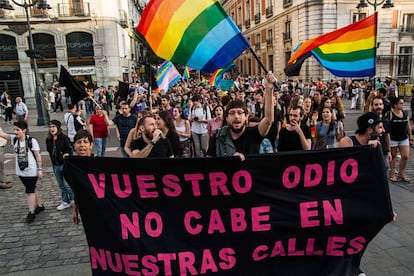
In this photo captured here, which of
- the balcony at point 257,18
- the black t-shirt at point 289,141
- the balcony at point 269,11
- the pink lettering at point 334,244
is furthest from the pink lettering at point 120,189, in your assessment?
the balcony at point 257,18

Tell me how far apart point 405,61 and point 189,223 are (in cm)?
3451

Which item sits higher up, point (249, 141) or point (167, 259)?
point (249, 141)

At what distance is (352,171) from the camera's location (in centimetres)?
299

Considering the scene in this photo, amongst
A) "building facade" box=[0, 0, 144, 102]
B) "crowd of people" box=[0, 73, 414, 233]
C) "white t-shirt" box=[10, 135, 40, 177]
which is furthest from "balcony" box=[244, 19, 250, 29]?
"white t-shirt" box=[10, 135, 40, 177]

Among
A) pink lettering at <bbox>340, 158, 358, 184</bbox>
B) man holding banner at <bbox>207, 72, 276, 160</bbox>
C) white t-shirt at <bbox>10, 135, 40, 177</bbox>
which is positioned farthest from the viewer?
white t-shirt at <bbox>10, 135, 40, 177</bbox>

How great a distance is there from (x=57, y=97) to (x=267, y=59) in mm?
26213

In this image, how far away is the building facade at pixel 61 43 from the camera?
93.7 ft

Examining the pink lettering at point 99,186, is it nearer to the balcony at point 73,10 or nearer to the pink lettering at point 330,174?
the pink lettering at point 330,174

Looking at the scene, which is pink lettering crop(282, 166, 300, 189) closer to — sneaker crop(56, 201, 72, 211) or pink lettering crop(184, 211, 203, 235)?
pink lettering crop(184, 211, 203, 235)

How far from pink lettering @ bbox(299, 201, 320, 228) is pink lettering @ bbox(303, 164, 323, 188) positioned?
0.16 m

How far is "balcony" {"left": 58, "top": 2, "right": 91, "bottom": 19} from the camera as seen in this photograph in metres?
28.7

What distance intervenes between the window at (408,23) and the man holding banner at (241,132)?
3315 cm

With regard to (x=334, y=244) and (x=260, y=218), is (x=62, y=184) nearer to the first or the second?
(x=260, y=218)

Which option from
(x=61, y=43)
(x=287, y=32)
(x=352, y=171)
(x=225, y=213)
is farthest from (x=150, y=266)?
(x=287, y=32)
